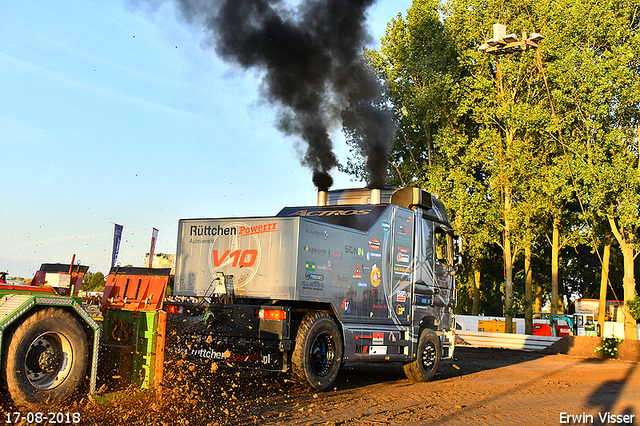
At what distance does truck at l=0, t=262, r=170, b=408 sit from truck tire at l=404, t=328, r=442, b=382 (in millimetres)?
6026

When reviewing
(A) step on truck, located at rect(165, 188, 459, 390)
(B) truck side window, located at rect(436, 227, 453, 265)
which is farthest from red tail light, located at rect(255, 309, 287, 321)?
(B) truck side window, located at rect(436, 227, 453, 265)

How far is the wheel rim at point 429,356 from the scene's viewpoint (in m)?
12.3

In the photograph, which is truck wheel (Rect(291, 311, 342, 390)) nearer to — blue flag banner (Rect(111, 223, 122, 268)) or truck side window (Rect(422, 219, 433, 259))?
truck side window (Rect(422, 219, 433, 259))

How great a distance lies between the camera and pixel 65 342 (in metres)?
6.51

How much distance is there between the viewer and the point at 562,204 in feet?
98.3

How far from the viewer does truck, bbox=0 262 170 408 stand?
6.02m

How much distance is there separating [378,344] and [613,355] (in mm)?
15663

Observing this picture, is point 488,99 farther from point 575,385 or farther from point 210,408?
point 210,408

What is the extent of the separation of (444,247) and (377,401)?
529 centimetres

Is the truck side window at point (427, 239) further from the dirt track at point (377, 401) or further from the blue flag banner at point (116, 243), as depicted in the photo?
the blue flag banner at point (116, 243)

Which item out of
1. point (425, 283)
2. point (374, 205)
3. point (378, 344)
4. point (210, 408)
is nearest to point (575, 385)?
point (425, 283)

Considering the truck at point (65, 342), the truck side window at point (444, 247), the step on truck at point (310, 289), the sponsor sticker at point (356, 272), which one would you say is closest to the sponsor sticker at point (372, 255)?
the step on truck at point (310, 289)

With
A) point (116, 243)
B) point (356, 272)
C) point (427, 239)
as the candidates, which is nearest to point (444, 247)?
point (427, 239)

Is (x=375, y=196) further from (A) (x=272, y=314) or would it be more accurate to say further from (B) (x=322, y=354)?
(A) (x=272, y=314)
